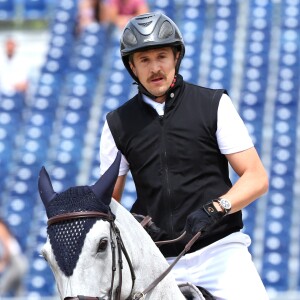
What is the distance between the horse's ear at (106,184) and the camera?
11.5 feet

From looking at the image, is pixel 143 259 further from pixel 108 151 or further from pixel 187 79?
pixel 187 79

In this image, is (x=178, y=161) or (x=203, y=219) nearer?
(x=203, y=219)

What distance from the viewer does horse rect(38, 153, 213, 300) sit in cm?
338

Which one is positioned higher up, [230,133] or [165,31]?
[165,31]

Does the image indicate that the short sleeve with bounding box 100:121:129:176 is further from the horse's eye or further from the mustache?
the horse's eye

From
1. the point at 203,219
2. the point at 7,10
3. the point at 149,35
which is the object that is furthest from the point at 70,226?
the point at 7,10

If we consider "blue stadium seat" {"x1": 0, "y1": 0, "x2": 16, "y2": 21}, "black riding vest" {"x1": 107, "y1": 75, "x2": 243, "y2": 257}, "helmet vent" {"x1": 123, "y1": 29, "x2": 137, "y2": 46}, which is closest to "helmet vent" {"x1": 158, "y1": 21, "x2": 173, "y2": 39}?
"helmet vent" {"x1": 123, "y1": 29, "x2": 137, "y2": 46}

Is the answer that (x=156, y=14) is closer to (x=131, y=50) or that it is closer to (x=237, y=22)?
(x=131, y=50)

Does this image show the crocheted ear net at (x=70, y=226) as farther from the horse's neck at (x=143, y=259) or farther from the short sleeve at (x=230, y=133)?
the short sleeve at (x=230, y=133)

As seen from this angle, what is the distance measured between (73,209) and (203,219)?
66 cm

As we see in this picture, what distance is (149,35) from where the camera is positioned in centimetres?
415

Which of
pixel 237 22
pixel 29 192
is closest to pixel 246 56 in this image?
pixel 237 22

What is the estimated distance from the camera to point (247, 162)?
418 cm

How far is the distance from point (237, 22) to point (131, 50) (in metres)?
11.7
